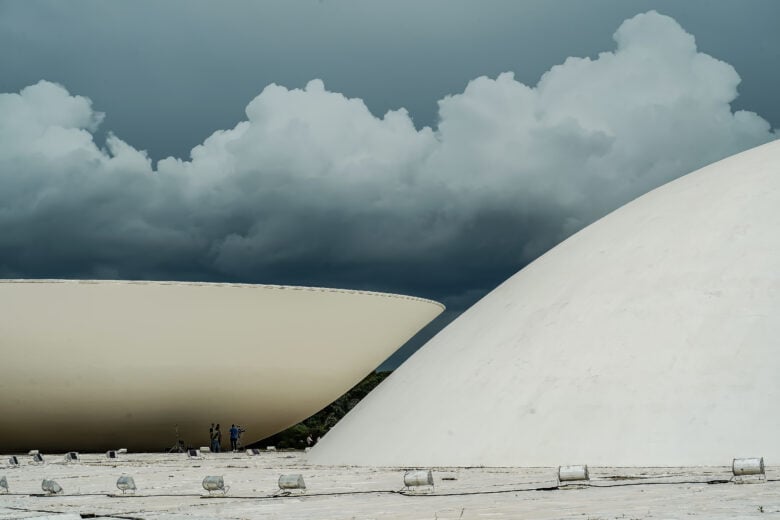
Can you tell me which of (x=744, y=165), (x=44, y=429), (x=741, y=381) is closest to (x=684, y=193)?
(x=744, y=165)

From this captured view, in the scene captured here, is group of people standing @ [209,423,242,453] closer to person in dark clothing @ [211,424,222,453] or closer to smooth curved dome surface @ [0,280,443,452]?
person in dark clothing @ [211,424,222,453]

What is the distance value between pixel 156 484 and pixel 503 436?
390 centimetres

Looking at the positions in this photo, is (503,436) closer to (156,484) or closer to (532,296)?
(532,296)

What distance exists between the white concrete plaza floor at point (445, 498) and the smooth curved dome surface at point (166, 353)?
390 inches

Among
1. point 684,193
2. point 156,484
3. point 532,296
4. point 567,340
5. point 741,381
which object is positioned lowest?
point 156,484

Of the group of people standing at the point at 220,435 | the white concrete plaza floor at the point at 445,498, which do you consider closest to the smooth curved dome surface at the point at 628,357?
the white concrete plaza floor at the point at 445,498

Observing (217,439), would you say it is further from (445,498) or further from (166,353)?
(445,498)

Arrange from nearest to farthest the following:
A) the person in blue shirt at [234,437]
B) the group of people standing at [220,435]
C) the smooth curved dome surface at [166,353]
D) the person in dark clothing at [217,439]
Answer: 1. the smooth curved dome surface at [166,353]
2. the person in dark clothing at [217,439]
3. the group of people standing at [220,435]
4. the person in blue shirt at [234,437]

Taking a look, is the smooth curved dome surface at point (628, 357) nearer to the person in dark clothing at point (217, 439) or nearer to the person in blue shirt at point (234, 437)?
the person in dark clothing at point (217, 439)

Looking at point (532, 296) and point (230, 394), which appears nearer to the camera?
point (532, 296)

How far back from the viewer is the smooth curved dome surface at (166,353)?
19797mm

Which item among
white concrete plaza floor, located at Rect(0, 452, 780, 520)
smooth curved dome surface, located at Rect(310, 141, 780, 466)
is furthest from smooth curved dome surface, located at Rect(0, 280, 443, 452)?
white concrete plaza floor, located at Rect(0, 452, 780, 520)

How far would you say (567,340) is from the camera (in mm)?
10742

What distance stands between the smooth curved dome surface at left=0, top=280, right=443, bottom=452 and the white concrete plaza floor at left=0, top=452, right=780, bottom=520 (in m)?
9.90
